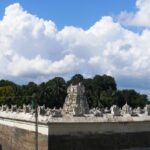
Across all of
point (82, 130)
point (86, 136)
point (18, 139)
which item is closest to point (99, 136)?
point (86, 136)

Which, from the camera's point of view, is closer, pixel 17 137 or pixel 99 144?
pixel 99 144

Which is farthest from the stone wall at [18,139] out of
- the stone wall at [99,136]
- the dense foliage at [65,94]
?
the dense foliage at [65,94]

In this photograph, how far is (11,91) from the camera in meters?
92.4

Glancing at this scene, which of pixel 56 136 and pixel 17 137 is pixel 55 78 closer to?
pixel 17 137

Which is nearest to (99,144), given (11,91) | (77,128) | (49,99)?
(77,128)

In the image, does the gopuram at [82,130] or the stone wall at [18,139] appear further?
the stone wall at [18,139]

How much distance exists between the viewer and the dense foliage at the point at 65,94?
82.4 m

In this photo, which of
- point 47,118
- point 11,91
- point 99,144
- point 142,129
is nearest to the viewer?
point 47,118

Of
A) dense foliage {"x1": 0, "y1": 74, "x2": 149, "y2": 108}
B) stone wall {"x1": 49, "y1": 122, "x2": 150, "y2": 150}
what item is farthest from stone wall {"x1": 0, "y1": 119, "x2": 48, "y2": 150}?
dense foliage {"x1": 0, "y1": 74, "x2": 149, "y2": 108}

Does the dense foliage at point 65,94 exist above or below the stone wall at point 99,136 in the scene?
above

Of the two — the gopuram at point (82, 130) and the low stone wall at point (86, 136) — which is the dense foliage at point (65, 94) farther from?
the gopuram at point (82, 130)

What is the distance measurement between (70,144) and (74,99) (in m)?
15.2

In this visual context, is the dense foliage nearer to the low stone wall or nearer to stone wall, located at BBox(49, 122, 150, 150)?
the low stone wall

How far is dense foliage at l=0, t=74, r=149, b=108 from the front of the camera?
3243 inches
